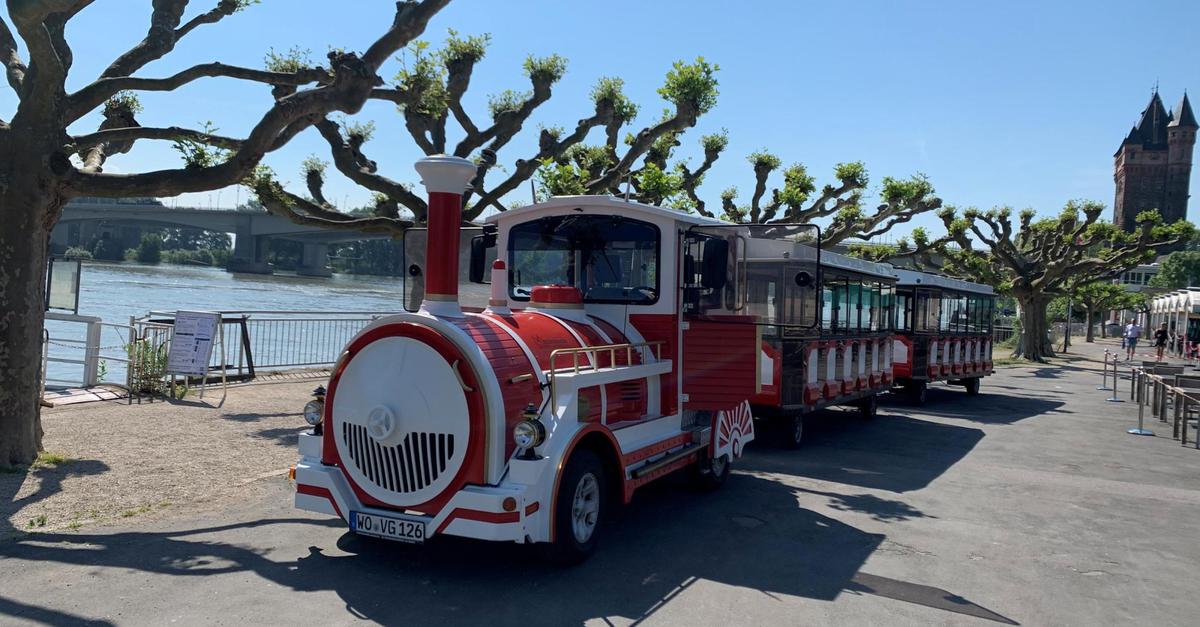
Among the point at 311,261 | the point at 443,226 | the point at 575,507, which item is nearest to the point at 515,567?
the point at 575,507

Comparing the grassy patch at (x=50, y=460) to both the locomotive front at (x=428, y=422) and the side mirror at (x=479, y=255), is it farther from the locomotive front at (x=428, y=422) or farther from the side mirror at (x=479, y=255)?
the side mirror at (x=479, y=255)

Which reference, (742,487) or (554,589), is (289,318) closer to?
(742,487)

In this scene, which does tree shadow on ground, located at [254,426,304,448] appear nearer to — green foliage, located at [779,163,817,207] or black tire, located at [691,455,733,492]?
black tire, located at [691,455,733,492]

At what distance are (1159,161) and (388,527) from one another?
117075 mm

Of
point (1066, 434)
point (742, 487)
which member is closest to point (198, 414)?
point (742, 487)

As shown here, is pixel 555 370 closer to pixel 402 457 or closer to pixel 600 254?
pixel 402 457

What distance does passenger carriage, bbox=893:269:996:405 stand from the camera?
643 inches

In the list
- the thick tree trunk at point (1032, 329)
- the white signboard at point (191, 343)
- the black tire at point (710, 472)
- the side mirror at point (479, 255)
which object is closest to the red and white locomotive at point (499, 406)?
the black tire at point (710, 472)

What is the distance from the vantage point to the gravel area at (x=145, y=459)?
642 centimetres

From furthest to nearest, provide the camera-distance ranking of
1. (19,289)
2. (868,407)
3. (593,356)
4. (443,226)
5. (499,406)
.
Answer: (868,407), (19,289), (593,356), (443,226), (499,406)

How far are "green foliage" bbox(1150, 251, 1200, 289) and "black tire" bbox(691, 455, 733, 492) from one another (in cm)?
8395

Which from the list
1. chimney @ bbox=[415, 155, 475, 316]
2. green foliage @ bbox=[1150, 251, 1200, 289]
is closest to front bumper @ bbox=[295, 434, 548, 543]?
chimney @ bbox=[415, 155, 475, 316]

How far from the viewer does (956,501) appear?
8.26m

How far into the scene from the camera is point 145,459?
26.3 ft
